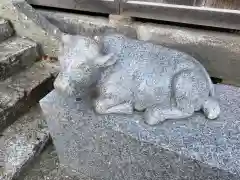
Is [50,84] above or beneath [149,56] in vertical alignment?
beneath

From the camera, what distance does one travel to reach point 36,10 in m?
3.13

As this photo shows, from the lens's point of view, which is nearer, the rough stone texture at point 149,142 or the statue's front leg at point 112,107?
the rough stone texture at point 149,142

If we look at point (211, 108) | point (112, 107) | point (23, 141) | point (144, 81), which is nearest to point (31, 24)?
point (23, 141)

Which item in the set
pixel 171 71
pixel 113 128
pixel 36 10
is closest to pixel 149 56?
pixel 171 71

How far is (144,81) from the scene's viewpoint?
168 cm

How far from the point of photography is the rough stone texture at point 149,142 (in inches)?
62.3

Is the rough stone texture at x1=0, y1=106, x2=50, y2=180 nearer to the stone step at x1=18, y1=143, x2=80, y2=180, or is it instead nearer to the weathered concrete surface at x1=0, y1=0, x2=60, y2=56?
the stone step at x1=18, y1=143, x2=80, y2=180

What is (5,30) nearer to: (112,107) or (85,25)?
(85,25)

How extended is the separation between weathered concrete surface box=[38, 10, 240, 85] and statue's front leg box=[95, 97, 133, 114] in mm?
1057

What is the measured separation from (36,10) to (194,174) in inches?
94.2

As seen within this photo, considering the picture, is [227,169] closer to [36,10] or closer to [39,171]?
Result: [39,171]

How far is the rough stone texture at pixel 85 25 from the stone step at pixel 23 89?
1.40ft

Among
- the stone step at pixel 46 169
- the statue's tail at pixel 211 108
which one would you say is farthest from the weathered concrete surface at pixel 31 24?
the statue's tail at pixel 211 108

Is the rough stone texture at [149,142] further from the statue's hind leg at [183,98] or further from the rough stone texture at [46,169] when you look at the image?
the rough stone texture at [46,169]
